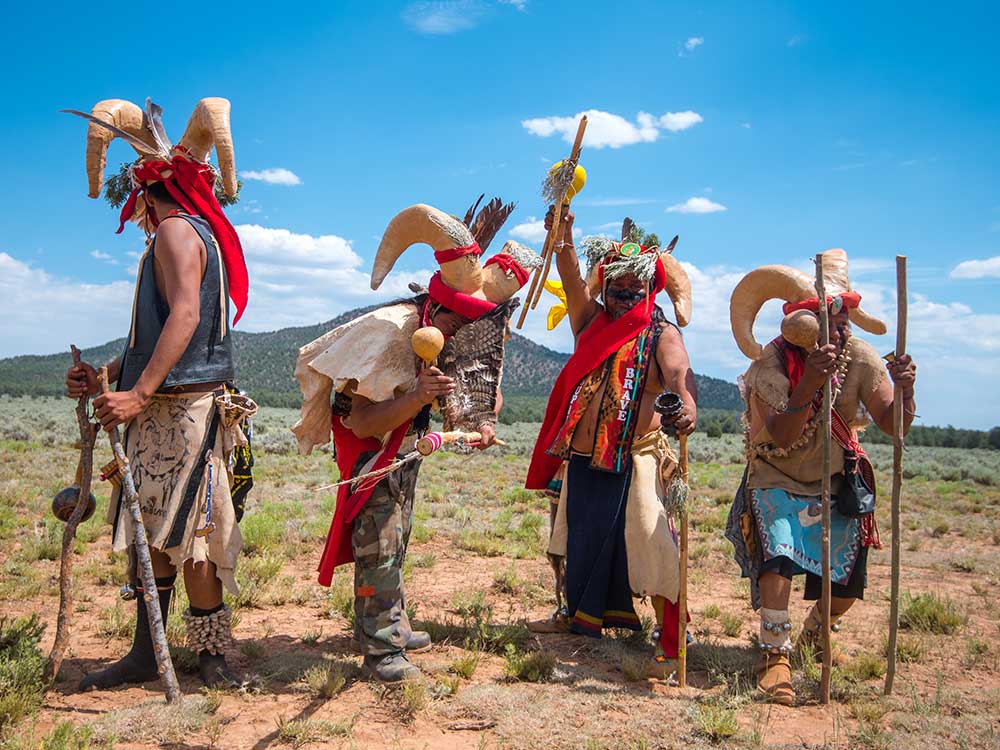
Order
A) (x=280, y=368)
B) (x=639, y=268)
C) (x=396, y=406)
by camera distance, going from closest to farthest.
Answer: (x=396, y=406) → (x=639, y=268) → (x=280, y=368)

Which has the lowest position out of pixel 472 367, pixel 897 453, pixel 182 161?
pixel 897 453

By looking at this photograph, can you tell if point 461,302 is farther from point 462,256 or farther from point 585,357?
point 585,357

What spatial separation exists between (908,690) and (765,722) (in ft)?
3.81

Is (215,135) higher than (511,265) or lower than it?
higher

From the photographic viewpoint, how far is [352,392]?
400cm

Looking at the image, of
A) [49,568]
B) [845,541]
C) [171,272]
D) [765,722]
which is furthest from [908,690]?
[49,568]

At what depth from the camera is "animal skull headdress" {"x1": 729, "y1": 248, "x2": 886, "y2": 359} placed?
175 inches

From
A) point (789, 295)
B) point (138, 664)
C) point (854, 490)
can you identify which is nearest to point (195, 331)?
point (138, 664)

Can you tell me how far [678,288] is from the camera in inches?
199

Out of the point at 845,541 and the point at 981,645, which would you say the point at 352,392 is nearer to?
the point at 845,541

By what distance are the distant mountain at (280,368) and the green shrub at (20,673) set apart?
45.0 m

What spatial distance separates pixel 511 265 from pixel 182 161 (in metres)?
1.69

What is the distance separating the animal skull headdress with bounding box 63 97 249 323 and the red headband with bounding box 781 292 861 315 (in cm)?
300

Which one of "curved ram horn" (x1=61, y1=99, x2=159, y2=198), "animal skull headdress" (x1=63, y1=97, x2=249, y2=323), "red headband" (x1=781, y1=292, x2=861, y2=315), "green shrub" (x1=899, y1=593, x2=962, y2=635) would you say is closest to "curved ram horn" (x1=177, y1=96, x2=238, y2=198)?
"animal skull headdress" (x1=63, y1=97, x2=249, y2=323)
